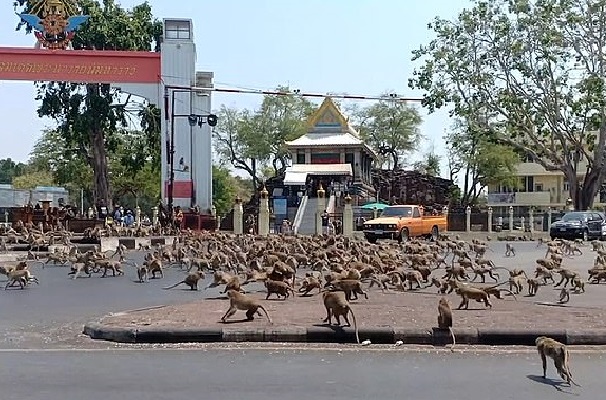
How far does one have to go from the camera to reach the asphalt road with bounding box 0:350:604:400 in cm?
802

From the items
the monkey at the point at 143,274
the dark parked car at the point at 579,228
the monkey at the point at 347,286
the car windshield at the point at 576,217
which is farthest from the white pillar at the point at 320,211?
the monkey at the point at 347,286

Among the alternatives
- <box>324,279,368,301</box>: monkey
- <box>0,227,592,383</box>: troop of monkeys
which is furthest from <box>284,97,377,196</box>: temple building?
<box>324,279,368,301</box>: monkey

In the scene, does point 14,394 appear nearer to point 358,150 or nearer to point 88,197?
point 358,150

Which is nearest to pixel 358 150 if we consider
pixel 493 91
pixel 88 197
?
pixel 493 91

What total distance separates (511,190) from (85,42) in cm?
4456

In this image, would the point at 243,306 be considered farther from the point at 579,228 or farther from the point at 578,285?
the point at 579,228

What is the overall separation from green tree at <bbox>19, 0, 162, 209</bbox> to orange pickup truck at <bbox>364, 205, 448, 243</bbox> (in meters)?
22.0

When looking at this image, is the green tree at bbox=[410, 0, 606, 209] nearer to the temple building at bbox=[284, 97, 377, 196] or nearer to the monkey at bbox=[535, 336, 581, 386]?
the temple building at bbox=[284, 97, 377, 196]

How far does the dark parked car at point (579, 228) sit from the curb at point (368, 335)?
3053 cm

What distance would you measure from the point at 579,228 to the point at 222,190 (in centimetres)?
5305

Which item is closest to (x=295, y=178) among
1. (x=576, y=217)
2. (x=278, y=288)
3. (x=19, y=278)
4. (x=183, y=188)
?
(x=183, y=188)

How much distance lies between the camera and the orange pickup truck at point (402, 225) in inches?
1489

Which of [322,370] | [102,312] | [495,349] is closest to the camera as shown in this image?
[322,370]

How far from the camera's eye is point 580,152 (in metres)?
48.6
